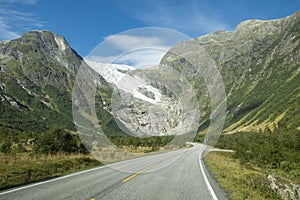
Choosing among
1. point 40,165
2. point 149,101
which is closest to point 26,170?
point 40,165

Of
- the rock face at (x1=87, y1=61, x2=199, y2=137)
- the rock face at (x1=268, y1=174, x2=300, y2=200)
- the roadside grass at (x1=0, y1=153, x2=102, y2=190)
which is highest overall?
the rock face at (x1=87, y1=61, x2=199, y2=137)

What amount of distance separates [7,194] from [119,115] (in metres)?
8.32

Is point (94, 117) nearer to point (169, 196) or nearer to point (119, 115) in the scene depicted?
point (119, 115)

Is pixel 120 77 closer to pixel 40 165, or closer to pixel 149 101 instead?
pixel 149 101

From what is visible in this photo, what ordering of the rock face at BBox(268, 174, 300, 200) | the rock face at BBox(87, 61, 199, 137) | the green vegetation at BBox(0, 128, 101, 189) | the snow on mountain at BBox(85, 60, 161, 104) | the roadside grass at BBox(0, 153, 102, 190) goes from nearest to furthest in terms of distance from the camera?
the rock face at BBox(268, 174, 300, 200) → the roadside grass at BBox(0, 153, 102, 190) → the green vegetation at BBox(0, 128, 101, 189) → the snow on mountain at BBox(85, 60, 161, 104) → the rock face at BBox(87, 61, 199, 137)

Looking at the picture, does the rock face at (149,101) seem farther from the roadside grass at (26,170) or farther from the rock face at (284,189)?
the rock face at (284,189)

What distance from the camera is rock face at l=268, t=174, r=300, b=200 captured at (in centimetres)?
1182

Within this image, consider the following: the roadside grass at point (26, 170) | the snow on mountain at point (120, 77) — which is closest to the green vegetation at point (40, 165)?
the roadside grass at point (26, 170)

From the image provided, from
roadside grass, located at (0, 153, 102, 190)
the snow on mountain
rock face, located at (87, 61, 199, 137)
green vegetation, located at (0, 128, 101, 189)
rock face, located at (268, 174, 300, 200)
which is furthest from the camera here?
rock face, located at (87, 61, 199, 137)

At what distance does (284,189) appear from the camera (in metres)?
12.2

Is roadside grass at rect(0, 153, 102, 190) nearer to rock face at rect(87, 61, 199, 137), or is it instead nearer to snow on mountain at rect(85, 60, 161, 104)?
rock face at rect(87, 61, 199, 137)

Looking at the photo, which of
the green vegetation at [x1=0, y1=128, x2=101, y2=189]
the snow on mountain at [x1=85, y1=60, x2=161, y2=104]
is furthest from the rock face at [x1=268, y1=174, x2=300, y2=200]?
the green vegetation at [x1=0, y1=128, x2=101, y2=189]

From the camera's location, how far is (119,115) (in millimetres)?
16766

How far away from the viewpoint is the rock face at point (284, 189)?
38.8 feet
